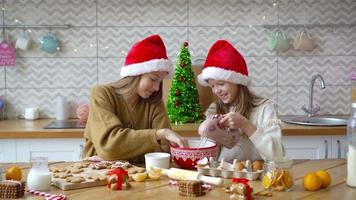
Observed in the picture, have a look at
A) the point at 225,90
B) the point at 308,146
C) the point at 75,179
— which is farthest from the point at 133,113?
the point at 308,146

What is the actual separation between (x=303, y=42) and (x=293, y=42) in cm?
9

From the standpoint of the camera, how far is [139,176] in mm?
1743

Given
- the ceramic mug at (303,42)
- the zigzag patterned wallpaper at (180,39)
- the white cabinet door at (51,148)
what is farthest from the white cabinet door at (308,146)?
the white cabinet door at (51,148)

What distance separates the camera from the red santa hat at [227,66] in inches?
93.7

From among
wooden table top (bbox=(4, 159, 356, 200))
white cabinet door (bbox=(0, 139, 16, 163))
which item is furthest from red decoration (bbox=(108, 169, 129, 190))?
white cabinet door (bbox=(0, 139, 16, 163))

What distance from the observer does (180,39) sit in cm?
375

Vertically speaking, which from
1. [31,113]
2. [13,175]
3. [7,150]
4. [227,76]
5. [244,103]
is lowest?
[7,150]

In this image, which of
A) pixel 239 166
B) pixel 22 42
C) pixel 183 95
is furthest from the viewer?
pixel 22 42

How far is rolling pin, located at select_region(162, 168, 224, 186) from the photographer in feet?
5.48

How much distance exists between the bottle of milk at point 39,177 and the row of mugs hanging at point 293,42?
2.41 m

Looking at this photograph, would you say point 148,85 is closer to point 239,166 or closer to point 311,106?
point 239,166

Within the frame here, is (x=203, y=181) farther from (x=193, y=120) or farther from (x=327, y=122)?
(x=327, y=122)

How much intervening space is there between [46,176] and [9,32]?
2352mm

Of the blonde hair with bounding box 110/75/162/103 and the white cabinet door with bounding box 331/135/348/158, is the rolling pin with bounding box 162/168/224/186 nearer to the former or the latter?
the blonde hair with bounding box 110/75/162/103
